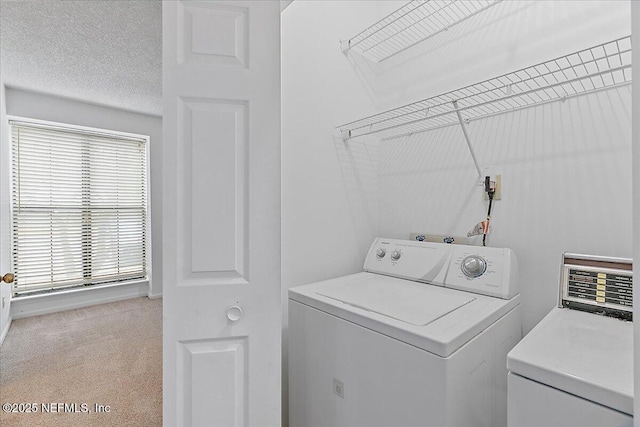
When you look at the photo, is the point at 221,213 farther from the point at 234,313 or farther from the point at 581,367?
the point at 581,367

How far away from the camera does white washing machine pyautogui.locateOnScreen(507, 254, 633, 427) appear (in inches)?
26.2

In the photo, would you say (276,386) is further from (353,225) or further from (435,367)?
(353,225)

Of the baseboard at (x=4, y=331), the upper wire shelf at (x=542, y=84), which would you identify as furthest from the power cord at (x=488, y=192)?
the baseboard at (x=4, y=331)

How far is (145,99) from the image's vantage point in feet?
11.6

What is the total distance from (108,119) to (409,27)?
153 inches

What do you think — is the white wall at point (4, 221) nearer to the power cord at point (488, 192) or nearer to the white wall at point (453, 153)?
the white wall at point (453, 153)

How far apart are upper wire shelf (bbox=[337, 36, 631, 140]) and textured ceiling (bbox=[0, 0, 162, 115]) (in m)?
1.72

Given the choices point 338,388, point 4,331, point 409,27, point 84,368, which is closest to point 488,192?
point 409,27

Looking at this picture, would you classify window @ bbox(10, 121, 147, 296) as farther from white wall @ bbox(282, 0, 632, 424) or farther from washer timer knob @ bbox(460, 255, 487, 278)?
washer timer knob @ bbox(460, 255, 487, 278)

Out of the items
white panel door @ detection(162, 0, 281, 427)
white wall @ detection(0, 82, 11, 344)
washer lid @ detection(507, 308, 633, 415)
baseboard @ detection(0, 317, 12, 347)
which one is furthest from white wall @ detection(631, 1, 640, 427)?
baseboard @ detection(0, 317, 12, 347)

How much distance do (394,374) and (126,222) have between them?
433 centimetres

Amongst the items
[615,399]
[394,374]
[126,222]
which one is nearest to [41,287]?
[126,222]

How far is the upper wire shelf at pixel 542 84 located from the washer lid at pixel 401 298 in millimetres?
806

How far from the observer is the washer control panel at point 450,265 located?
1.29m
